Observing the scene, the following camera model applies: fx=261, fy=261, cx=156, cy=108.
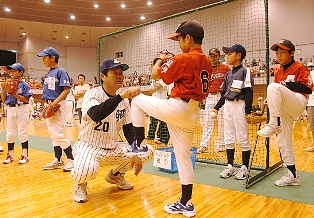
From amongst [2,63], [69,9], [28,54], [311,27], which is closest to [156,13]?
[69,9]

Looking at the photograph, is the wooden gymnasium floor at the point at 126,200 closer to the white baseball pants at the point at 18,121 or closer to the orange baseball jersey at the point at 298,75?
the white baseball pants at the point at 18,121

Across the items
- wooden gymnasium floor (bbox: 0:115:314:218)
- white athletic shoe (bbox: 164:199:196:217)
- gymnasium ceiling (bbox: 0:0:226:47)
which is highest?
gymnasium ceiling (bbox: 0:0:226:47)

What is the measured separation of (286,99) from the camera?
3.12 m

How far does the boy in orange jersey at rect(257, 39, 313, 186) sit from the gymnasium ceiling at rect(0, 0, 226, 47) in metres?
14.2

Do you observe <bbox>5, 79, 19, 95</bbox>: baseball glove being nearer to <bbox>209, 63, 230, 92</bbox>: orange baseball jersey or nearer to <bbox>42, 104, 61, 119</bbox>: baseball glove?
<bbox>42, 104, 61, 119</bbox>: baseball glove

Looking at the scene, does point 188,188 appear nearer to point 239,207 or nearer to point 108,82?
point 239,207

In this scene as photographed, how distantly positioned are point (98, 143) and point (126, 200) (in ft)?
2.36

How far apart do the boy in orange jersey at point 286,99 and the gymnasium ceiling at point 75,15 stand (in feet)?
46.6

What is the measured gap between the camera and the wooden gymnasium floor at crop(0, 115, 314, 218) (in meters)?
2.54

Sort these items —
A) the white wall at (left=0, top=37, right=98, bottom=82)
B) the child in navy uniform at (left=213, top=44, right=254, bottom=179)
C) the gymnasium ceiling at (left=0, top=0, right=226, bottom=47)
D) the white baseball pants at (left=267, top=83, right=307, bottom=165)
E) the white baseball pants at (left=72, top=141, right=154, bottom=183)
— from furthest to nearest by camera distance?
the white wall at (left=0, top=37, right=98, bottom=82) → the gymnasium ceiling at (left=0, top=0, right=226, bottom=47) → the child in navy uniform at (left=213, top=44, right=254, bottom=179) → the white baseball pants at (left=267, top=83, right=307, bottom=165) → the white baseball pants at (left=72, top=141, right=154, bottom=183)

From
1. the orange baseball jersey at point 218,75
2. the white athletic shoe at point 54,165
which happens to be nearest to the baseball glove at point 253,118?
the orange baseball jersey at point 218,75

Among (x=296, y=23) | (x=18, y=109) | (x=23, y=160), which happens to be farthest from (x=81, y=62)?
(x=23, y=160)

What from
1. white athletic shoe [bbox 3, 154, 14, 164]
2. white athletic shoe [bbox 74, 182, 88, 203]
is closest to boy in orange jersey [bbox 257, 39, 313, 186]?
white athletic shoe [bbox 74, 182, 88, 203]

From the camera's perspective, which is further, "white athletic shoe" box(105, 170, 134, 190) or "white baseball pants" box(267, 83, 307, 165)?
"white athletic shoe" box(105, 170, 134, 190)
